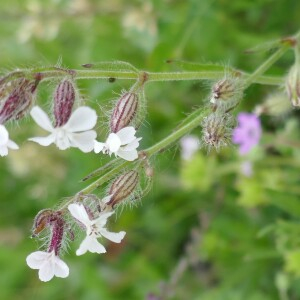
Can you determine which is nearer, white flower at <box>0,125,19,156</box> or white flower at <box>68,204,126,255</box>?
white flower at <box>0,125,19,156</box>

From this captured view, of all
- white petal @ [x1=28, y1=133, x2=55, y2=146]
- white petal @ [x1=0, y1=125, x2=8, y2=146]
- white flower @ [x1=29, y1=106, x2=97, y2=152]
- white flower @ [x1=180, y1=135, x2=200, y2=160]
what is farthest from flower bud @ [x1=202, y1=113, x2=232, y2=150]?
white flower @ [x1=180, y1=135, x2=200, y2=160]

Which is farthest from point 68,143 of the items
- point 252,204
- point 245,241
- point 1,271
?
point 1,271

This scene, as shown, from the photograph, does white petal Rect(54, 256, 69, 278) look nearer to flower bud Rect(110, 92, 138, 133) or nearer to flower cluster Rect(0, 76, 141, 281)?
flower cluster Rect(0, 76, 141, 281)

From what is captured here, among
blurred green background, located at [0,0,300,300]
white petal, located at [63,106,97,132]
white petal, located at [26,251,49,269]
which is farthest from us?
blurred green background, located at [0,0,300,300]

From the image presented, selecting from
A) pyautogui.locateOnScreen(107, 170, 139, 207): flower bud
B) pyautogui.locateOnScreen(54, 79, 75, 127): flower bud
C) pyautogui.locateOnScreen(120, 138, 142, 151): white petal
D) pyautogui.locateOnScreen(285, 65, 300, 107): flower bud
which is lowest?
pyautogui.locateOnScreen(107, 170, 139, 207): flower bud

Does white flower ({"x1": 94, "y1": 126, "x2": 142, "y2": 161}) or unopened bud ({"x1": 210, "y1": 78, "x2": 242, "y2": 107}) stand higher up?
unopened bud ({"x1": 210, "y1": 78, "x2": 242, "y2": 107})

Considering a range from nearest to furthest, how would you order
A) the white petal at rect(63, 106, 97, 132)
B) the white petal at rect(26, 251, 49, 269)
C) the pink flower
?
the white petal at rect(63, 106, 97, 132), the white petal at rect(26, 251, 49, 269), the pink flower
